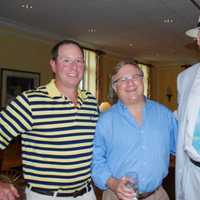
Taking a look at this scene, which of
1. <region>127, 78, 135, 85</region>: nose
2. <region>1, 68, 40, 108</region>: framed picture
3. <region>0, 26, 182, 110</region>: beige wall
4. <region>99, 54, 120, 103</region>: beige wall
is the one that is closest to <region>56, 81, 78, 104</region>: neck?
<region>127, 78, 135, 85</region>: nose

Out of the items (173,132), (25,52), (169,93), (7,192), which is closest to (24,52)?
(25,52)

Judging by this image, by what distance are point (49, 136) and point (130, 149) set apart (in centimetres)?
46

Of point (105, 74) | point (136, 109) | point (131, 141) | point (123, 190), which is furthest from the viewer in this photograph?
point (105, 74)

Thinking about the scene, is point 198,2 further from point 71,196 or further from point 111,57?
point 111,57

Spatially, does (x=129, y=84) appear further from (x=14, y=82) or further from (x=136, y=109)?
(x=14, y=82)

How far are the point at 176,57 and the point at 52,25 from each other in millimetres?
5978

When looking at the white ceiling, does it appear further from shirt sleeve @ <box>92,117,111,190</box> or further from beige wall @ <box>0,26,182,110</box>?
shirt sleeve @ <box>92,117,111,190</box>

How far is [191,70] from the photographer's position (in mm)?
2123

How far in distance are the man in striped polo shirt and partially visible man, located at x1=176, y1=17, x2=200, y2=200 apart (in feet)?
1.74

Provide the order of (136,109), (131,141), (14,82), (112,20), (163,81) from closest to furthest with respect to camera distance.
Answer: (131,141), (136,109), (112,20), (14,82), (163,81)

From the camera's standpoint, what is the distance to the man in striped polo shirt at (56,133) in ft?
5.69

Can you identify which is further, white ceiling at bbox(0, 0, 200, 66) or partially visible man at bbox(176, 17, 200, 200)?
white ceiling at bbox(0, 0, 200, 66)

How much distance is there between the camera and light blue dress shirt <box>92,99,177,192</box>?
6.12 feet

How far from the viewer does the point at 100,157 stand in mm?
1874
